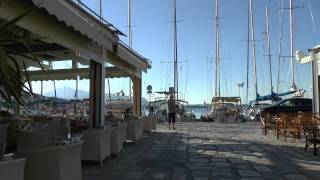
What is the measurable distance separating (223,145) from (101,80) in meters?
4.23

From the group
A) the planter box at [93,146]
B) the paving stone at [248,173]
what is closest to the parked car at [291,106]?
the paving stone at [248,173]

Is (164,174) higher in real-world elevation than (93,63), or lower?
lower

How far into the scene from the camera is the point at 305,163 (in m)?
10.9

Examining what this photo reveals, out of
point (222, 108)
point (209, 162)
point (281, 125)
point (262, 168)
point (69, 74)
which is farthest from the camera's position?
point (222, 108)

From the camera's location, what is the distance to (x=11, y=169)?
505 centimetres

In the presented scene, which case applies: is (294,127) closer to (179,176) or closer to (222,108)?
(179,176)

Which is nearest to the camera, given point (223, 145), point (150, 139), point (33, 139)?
point (33, 139)

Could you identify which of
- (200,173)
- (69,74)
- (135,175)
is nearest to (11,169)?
(135,175)

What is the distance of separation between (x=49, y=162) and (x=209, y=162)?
17.3 feet

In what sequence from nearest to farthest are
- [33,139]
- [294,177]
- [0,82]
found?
[0,82]
[33,139]
[294,177]

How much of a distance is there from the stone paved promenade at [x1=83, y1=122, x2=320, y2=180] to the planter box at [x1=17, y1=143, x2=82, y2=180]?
6.96ft

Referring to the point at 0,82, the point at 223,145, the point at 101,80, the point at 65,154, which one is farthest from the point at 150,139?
the point at 0,82

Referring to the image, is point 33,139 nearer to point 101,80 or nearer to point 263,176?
point 263,176

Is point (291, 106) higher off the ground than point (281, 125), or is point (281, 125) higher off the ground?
point (291, 106)
